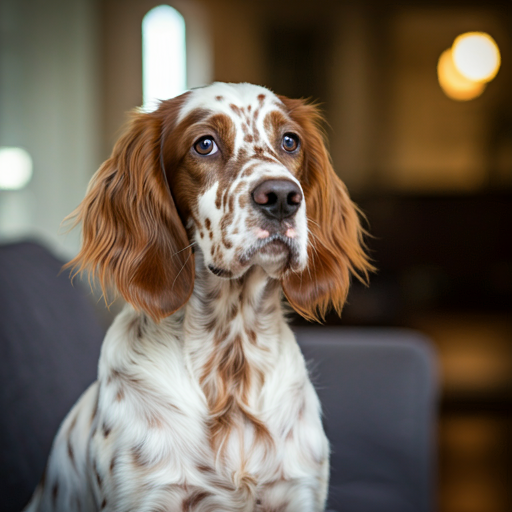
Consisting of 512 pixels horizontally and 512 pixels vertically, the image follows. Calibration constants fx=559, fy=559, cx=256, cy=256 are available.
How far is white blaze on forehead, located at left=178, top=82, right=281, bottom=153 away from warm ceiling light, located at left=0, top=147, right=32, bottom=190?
2.51 ft

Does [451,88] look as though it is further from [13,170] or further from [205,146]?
[205,146]

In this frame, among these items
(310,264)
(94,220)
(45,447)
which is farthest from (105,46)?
(45,447)

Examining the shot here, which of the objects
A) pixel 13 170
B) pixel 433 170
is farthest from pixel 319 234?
pixel 433 170

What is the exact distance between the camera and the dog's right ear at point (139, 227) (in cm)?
76

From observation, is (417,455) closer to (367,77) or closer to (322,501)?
(322,501)

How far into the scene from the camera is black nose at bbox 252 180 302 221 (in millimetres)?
679

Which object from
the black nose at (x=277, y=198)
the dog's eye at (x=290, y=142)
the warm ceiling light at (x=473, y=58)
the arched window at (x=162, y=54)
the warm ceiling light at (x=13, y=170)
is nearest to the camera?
the black nose at (x=277, y=198)

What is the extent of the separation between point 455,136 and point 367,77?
0.85 meters

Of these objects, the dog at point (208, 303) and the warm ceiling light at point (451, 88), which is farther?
the warm ceiling light at point (451, 88)

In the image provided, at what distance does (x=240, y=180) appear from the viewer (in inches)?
28.4

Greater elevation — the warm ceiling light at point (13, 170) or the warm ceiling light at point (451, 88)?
the warm ceiling light at point (451, 88)

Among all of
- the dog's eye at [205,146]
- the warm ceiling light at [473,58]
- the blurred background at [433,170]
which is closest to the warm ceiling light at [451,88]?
the blurred background at [433,170]

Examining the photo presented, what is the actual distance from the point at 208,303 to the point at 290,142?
0.26m

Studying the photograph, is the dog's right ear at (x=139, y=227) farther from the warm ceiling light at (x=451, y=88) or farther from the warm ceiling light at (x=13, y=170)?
the warm ceiling light at (x=451, y=88)
